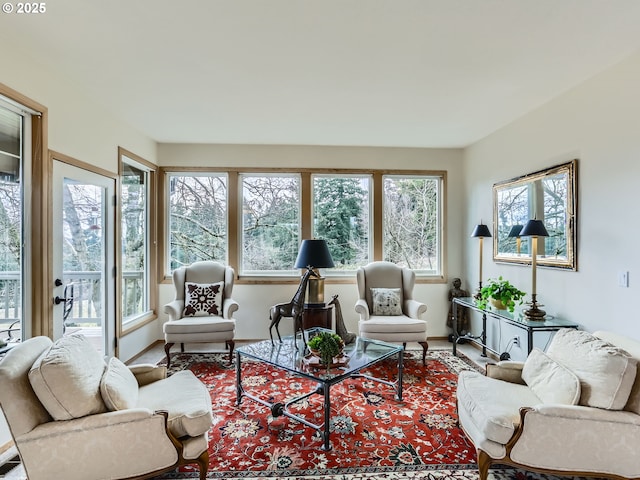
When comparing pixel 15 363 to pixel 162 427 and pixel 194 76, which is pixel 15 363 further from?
pixel 194 76

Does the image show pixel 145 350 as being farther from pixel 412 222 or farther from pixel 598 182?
pixel 598 182

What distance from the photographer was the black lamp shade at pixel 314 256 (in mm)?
3895

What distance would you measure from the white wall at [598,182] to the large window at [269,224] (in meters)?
2.71

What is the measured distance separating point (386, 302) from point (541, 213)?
1.82m

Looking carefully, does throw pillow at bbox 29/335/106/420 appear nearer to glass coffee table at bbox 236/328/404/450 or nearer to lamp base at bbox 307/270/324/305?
glass coffee table at bbox 236/328/404/450

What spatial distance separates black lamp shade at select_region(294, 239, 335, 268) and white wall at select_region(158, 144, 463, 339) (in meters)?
0.80

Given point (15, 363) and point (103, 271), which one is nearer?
point (15, 363)

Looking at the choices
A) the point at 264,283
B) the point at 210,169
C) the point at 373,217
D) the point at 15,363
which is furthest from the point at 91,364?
the point at 373,217

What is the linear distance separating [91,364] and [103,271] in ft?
6.21

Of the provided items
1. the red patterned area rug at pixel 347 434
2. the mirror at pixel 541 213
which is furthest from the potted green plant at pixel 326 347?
the mirror at pixel 541 213

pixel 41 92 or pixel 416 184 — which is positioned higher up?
pixel 41 92

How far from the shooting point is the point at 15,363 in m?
1.60

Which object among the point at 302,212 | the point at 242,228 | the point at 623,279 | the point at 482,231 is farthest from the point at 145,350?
the point at 623,279

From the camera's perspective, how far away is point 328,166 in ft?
15.6
